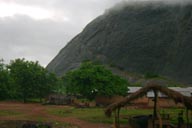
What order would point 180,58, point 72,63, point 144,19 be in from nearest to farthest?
point 180,58 → point 72,63 → point 144,19

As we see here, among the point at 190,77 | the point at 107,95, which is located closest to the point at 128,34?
the point at 190,77

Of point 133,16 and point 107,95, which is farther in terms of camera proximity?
point 133,16

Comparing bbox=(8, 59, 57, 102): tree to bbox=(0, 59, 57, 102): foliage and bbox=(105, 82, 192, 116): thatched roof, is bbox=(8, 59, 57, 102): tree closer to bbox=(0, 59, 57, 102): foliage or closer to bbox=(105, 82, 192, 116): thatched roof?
bbox=(0, 59, 57, 102): foliage

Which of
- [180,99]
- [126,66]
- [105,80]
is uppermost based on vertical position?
[126,66]

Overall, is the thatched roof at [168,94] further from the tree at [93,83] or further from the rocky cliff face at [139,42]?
the rocky cliff face at [139,42]

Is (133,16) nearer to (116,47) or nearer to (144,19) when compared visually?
(144,19)

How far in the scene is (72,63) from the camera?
397 ft

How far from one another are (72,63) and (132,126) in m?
100

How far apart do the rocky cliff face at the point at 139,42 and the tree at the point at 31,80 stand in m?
48.3

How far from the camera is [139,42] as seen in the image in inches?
4820

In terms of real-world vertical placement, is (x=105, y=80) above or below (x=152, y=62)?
below

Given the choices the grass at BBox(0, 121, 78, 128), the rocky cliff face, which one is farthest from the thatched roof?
the rocky cliff face

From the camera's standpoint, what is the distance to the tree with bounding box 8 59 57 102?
63625 mm

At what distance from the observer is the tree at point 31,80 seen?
63.6 meters
